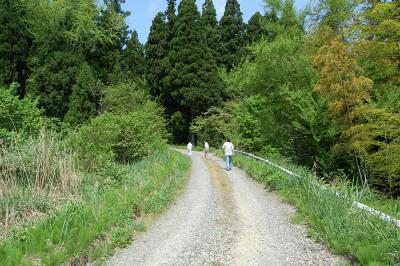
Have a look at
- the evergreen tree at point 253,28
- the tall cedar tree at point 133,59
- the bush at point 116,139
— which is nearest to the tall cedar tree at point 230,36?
the evergreen tree at point 253,28

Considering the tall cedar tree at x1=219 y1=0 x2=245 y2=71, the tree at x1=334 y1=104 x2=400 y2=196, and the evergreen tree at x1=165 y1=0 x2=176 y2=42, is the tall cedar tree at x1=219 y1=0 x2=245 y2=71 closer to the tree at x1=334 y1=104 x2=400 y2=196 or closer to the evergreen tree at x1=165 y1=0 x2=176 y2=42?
the evergreen tree at x1=165 y1=0 x2=176 y2=42

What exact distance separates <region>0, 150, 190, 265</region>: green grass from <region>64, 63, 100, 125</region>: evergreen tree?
76.0 feet

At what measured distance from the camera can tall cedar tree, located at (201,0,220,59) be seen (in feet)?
162

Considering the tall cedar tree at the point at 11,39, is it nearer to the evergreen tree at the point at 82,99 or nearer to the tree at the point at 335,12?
the evergreen tree at the point at 82,99

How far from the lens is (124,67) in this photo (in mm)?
47500

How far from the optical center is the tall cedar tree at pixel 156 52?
4619cm

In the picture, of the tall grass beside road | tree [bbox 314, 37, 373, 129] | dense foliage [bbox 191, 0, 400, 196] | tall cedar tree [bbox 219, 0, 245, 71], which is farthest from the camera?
tall cedar tree [bbox 219, 0, 245, 71]

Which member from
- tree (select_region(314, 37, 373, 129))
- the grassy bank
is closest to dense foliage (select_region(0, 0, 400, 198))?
tree (select_region(314, 37, 373, 129))

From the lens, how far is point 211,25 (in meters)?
52.3

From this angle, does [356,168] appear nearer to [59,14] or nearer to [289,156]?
[289,156]

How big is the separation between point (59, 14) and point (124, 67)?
12635 millimetres

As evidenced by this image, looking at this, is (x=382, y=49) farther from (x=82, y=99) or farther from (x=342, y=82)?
(x=82, y=99)

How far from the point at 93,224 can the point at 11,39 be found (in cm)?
3514

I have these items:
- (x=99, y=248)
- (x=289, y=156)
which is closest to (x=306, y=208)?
(x=99, y=248)
